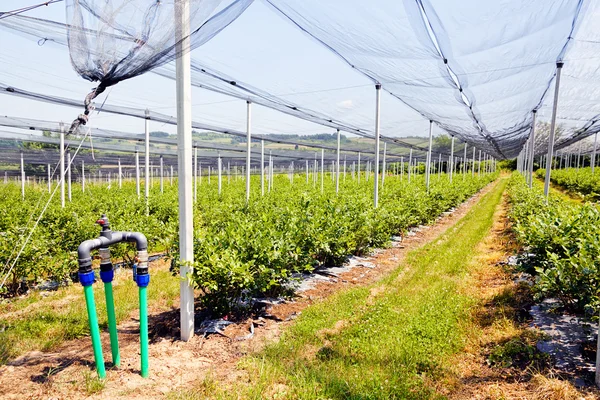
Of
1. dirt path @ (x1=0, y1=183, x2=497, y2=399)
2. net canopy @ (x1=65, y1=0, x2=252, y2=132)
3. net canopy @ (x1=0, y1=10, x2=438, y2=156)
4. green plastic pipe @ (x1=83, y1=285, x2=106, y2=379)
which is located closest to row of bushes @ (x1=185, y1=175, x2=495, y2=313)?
dirt path @ (x1=0, y1=183, x2=497, y2=399)

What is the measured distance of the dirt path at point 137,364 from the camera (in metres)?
3.00

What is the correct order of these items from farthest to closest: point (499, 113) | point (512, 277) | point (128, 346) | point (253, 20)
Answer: point (499, 113) < point (512, 277) < point (253, 20) < point (128, 346)

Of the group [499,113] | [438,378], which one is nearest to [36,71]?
[438,378]

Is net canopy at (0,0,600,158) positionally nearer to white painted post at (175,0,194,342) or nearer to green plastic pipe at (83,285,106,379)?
white painted post at (175,0,194,342)

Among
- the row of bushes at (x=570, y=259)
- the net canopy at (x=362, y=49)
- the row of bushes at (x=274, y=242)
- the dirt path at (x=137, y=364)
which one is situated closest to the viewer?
the dirt path at (x=137, y=364)

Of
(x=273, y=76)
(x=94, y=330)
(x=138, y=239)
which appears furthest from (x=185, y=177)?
(x=273, y=76)

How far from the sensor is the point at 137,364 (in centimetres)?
346

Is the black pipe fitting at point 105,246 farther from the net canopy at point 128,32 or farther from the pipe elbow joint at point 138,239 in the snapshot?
the net canopy at point 128,32

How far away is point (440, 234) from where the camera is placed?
11.5m

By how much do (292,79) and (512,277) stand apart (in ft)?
17.3

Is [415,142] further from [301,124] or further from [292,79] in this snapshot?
[292,79]

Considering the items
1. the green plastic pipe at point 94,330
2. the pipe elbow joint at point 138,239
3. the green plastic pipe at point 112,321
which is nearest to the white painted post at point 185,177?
the pipe elbow joint at point 138,239

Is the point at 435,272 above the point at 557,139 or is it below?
below

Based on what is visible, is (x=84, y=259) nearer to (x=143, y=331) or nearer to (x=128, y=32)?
(x=143, y=331)
